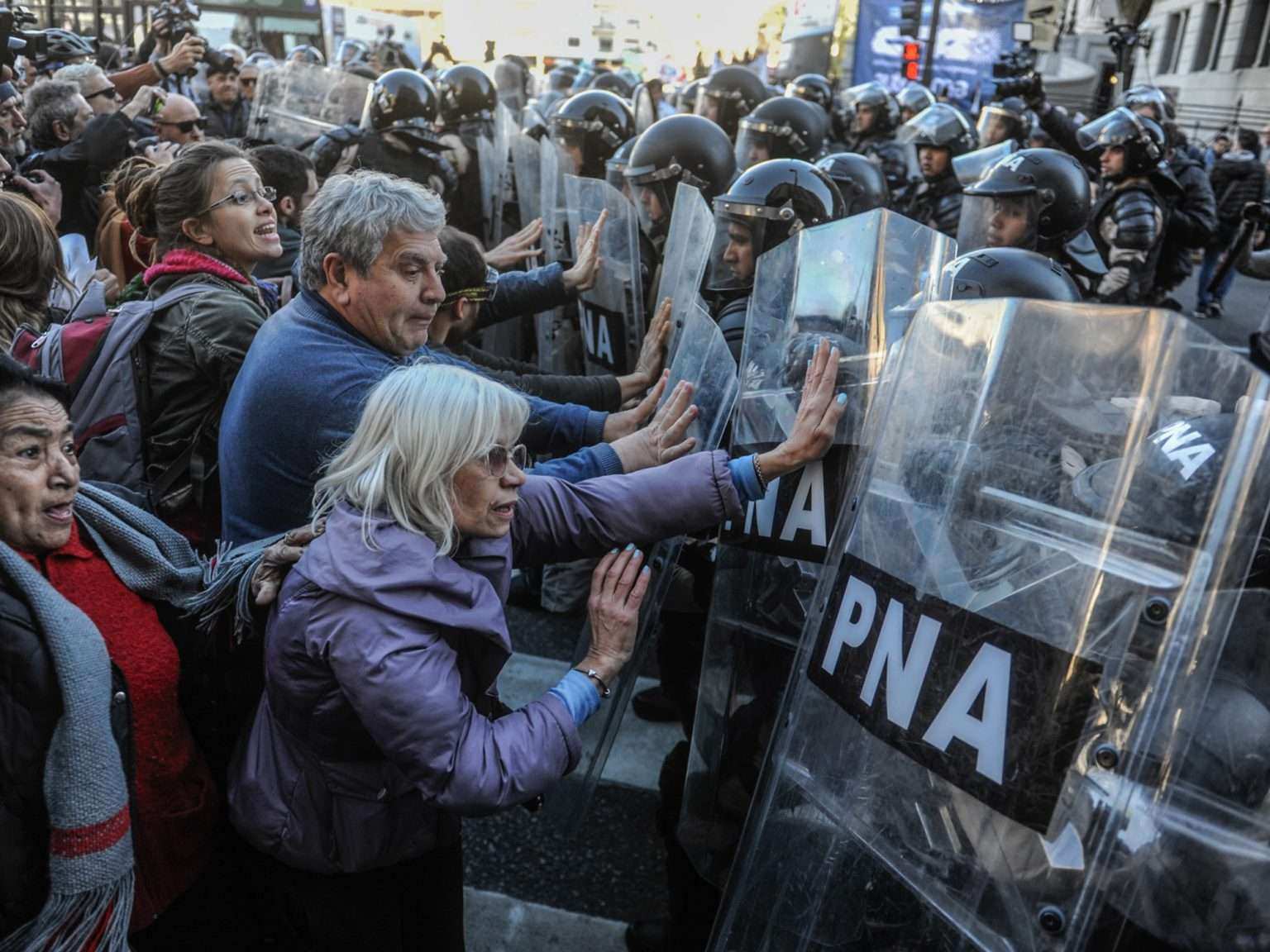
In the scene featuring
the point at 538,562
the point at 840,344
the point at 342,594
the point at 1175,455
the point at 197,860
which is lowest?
the point at 197,860

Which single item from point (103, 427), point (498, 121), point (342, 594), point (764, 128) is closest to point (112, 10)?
point (498, 121)

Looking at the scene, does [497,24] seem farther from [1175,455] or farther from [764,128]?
[1175,455]

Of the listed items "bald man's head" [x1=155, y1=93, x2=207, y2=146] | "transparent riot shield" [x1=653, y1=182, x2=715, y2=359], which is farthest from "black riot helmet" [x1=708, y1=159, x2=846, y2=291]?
"bald man's head" [x1=155, y1=93, x2=207, y2=146]

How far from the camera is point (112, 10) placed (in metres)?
17.7

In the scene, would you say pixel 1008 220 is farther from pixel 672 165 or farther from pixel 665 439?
pixel 665 439

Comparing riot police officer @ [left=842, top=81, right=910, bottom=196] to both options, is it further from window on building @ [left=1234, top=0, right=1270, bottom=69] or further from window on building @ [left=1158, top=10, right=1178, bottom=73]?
window on building @ [left=1158, top=10, right=1178, bottom=73]

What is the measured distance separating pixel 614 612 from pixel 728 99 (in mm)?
6677

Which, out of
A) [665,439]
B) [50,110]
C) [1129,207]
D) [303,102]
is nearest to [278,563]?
[665,439]

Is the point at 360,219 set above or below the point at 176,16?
below

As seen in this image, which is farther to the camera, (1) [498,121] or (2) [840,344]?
(1) [498,121]

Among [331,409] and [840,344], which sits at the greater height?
[840,344]

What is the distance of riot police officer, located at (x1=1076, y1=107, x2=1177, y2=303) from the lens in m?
5.98

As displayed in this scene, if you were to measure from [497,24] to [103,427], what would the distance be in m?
21.8

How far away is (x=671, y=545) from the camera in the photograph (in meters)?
2.29
